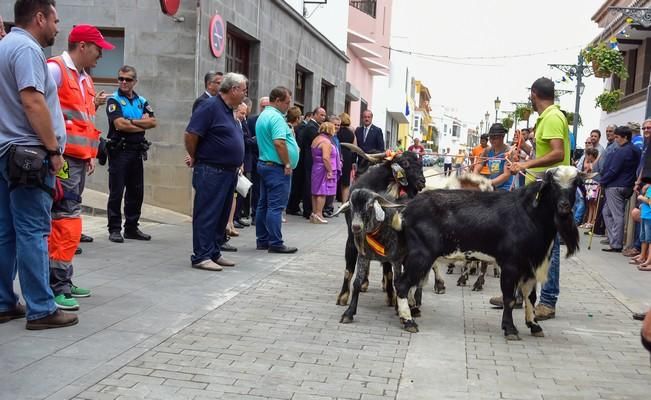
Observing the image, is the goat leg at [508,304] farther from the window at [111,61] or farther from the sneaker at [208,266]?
the window at [111,61]

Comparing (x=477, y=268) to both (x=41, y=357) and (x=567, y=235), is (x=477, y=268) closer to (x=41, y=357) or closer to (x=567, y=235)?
(x=567, y=235)

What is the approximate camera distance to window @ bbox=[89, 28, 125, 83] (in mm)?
11602

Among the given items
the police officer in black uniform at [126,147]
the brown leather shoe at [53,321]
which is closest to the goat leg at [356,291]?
the brown leather shoe at [53,321]

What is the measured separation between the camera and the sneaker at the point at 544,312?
241 inches

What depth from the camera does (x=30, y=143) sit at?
14.8 feet

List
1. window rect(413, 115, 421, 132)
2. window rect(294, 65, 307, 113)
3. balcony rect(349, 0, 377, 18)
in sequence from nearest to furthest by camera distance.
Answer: window rect(294, 65, 307, 113) < balcony rect(349, 0, 377, 18) < window rect(413, 115, 421, 132)

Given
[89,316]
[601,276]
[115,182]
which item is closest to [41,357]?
[89,316]

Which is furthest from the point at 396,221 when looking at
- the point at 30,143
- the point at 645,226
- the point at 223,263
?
the point at 645,226

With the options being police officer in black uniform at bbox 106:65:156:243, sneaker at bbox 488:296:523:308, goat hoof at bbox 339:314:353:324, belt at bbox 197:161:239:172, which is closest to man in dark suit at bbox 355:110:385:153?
police officer in black uniform at bbox 106:65:156:243

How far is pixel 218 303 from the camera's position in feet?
19.5

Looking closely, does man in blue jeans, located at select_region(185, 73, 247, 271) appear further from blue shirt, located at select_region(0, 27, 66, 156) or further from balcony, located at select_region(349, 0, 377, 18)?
balcony, located at select_region(349, 0, 377, 18)

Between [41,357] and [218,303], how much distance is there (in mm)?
1988

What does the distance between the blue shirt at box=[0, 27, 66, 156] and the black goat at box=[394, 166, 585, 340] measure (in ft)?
9.87

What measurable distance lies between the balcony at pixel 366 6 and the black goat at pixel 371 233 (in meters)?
30.6
